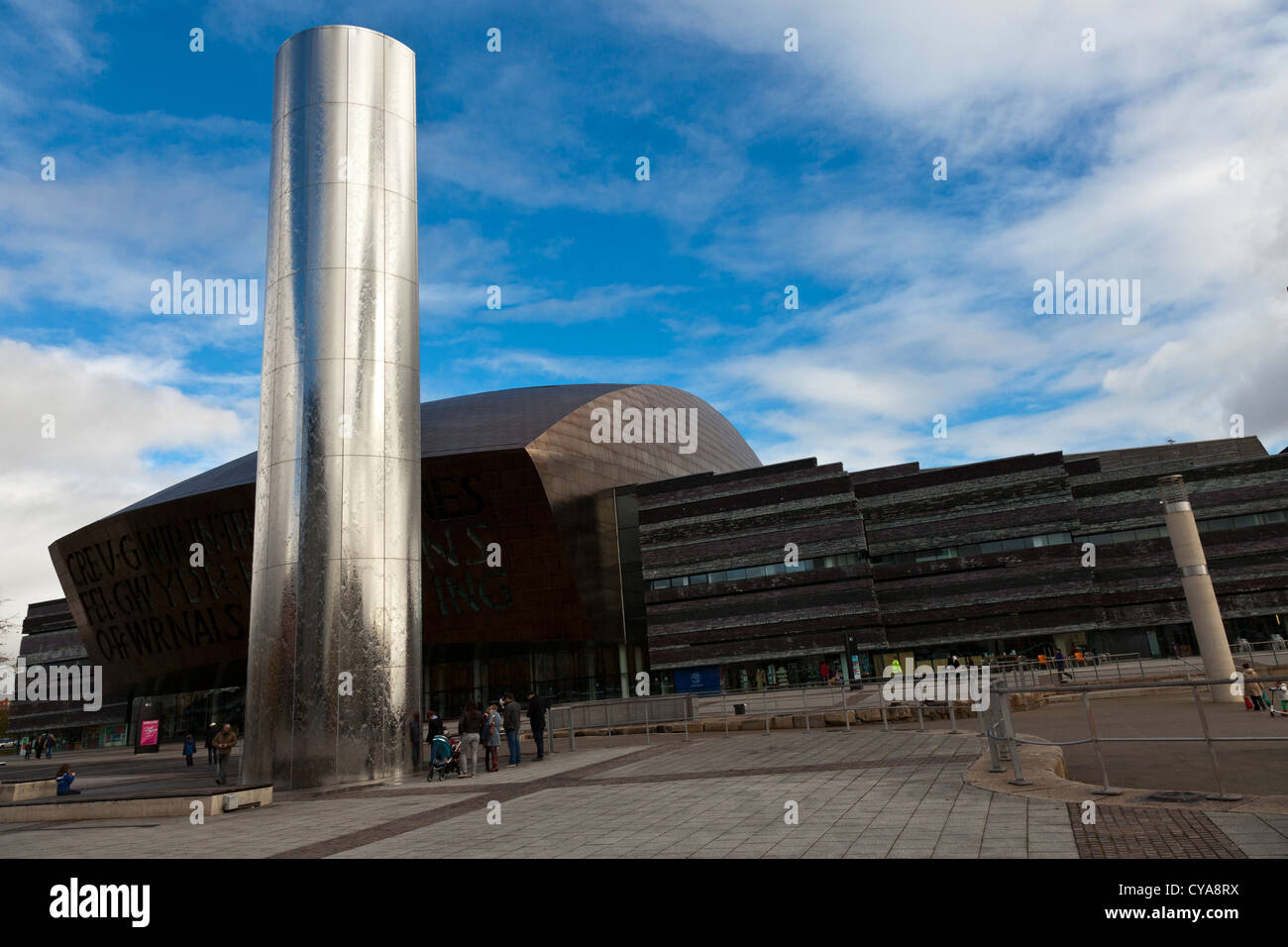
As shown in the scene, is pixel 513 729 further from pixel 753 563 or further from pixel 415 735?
pixel 753 563

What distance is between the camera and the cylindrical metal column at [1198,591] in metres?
26.3

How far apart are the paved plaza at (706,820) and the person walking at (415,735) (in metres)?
1.34

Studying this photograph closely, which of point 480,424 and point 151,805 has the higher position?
point 480,424

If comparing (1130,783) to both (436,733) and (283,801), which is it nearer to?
(436,733)

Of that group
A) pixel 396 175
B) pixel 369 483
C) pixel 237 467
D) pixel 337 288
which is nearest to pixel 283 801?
pixel 369 483

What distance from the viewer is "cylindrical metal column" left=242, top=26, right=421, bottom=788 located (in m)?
16.0

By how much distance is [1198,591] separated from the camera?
2720 centimetres

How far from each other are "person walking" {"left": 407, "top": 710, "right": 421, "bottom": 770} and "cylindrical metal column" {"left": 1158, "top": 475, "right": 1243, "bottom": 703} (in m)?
24.4

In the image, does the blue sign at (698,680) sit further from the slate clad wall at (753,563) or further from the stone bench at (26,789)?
the stone bench at (26,789)

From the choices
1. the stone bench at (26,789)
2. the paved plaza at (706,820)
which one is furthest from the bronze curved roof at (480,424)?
the paved plaza at (706,820)

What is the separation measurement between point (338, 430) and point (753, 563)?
40.1m

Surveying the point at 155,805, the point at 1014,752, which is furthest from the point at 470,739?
the point at 1014,752

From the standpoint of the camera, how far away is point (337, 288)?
58.7 ft

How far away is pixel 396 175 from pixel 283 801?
14.5m
